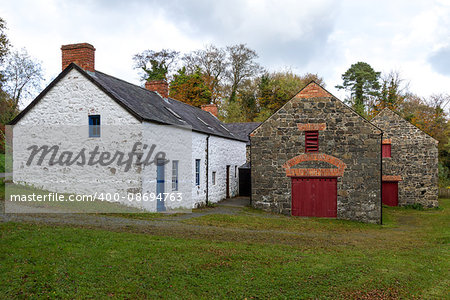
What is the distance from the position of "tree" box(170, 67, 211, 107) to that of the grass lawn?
29.9 meters

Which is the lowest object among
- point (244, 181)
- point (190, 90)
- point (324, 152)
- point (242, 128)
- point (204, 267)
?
point (204, 267)

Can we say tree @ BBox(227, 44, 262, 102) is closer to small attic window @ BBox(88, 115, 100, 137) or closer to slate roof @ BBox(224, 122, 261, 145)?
slate roof @ BBox(224, 122, 261, 145)

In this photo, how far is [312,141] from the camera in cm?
1789

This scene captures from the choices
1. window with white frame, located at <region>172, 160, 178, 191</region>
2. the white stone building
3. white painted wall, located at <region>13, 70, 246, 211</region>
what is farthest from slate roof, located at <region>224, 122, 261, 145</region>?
white painted wall, located at <region>13, 70, 246, 211</region>

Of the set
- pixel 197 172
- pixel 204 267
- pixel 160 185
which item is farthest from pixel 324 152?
pixel 204 267

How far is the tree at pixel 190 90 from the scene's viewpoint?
39875 mm

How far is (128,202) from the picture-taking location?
1440cm

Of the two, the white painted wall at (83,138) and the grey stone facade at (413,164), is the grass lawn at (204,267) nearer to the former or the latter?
the white painted wall at (83,138)

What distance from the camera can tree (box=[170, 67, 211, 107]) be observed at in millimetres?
39875

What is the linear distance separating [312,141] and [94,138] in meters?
10.2

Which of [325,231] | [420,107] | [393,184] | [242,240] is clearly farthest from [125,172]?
[420,107]

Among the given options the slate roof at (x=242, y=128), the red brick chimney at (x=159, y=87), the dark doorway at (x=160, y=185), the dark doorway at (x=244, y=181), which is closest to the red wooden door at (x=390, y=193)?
the dark doorway at (x=244, y=181)

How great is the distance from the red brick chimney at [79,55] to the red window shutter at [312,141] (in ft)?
34.9

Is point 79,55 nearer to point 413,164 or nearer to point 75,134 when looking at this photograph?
point 75,134
